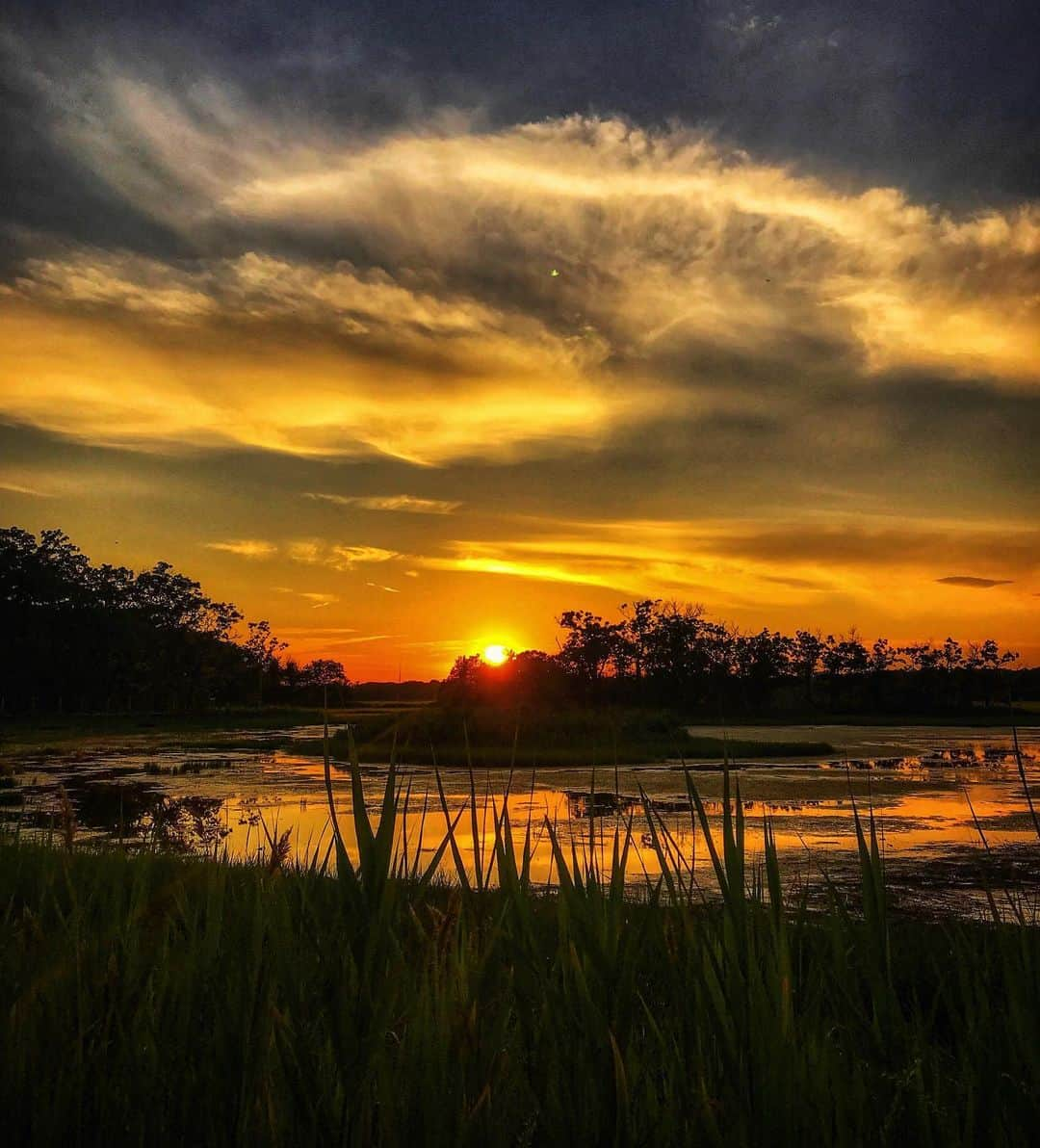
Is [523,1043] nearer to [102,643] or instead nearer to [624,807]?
[624,807]

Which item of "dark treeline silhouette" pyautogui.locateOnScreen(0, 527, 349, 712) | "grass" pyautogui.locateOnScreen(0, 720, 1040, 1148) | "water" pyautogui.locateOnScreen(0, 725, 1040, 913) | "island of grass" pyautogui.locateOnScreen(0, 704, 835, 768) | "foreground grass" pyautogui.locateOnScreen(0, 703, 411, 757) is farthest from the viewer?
"dark treeline silhouette" pyautogui.locateOnScreen(0, 527, 349, 712)

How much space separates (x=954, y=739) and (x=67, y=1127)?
40028 millimetres

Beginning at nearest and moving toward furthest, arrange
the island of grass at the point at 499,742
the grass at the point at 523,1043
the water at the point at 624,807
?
the grass at the point at 523,1043 < the water at the point at 624,807 < the island of grass at the point at 499,742

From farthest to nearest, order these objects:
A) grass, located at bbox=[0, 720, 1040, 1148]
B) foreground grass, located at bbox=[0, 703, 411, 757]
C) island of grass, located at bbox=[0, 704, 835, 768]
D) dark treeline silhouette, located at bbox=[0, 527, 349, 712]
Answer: dark treeline silhouette, located at bbox=[0, 527, 349, 712], foreground grass, located at bbox=[0, 703, 411, 757], island of grass, located at bbox=[0, 704, 835, 768], grass, located at bbox=[0, 720, 1040, 1148]

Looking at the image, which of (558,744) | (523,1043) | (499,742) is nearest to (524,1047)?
(523,1043)

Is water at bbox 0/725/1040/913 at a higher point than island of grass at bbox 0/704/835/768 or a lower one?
lower

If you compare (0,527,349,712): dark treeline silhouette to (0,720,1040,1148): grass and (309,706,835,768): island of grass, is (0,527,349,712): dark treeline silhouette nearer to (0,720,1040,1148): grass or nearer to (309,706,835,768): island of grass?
(309,706,835,768): island of grass

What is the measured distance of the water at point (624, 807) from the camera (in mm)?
9719

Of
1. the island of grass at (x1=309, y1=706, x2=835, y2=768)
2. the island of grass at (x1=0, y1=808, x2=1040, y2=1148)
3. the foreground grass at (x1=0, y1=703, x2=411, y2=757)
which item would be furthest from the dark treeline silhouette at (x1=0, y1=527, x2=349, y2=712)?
the island of grass at (x1=0, y1=808, x2=1040, y2=1148)

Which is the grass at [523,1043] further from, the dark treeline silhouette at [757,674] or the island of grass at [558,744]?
the dark treeline silhouette at [757,674]

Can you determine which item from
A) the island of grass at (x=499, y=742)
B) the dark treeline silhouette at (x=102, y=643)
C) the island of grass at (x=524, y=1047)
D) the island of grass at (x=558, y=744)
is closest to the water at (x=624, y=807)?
the island of grass at (x=499, y=742)

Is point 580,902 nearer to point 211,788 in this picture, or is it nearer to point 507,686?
point 211,788

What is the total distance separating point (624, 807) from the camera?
692 inches

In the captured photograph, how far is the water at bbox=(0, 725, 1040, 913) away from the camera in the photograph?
9.72 metres
